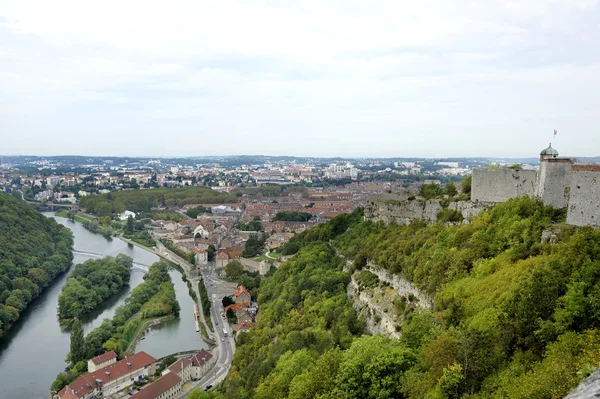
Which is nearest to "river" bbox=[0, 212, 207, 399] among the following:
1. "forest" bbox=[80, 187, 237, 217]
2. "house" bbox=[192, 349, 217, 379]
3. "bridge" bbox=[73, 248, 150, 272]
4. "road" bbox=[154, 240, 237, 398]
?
"road" bbox=[154, 240, 237, 398]

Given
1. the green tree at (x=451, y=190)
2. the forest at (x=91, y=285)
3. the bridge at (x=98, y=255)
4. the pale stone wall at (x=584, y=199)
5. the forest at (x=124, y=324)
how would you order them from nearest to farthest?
the pale stone wall at (x=584, y=199) < the green tree at (x=451, y=190) < the forest at (x=124, y=324) < the forest at (x=91, y=285) < the bridge at (x=98, y=255)

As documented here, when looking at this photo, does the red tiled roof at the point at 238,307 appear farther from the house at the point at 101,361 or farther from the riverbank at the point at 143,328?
the house at the point at 101,361

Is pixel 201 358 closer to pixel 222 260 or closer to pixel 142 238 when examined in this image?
pixel 222 260

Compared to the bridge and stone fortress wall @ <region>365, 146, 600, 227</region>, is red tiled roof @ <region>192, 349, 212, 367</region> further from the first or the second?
the bridge

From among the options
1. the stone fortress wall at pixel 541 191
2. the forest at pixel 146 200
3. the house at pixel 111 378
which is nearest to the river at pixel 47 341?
the house at pixel 111 378

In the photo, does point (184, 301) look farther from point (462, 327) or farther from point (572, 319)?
point (572, 319)

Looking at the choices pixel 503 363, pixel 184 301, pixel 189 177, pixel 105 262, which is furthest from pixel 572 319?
pixel 189 177
